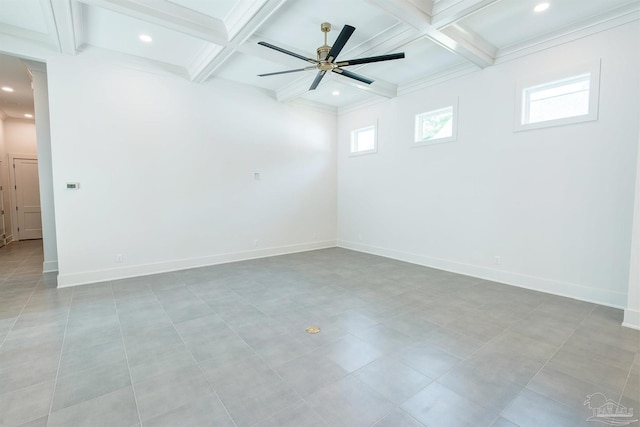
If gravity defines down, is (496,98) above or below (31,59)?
below

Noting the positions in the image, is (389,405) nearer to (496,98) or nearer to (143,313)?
(143,313)

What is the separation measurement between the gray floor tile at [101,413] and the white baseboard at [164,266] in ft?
10.1

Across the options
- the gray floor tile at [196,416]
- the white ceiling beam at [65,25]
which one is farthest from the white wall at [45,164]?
the gray floor tile at [196,416]

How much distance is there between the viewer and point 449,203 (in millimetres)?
5012

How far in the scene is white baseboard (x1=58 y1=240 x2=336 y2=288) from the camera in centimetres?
415

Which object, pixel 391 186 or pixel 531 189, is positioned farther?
pixel 391 186

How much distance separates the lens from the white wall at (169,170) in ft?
13.5

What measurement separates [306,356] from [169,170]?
403 centimetres

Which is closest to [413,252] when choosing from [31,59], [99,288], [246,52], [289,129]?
[289,129]

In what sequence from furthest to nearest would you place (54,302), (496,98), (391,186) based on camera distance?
(391,186), (496,98), (54,302)

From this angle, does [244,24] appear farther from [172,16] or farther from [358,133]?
[358,133]

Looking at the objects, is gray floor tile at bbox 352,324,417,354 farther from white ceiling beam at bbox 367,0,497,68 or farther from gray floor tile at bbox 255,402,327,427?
white ceiling beam at bbox 367,0,497,68

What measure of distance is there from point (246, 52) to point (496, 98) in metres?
3.78

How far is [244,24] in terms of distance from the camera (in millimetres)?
3320
